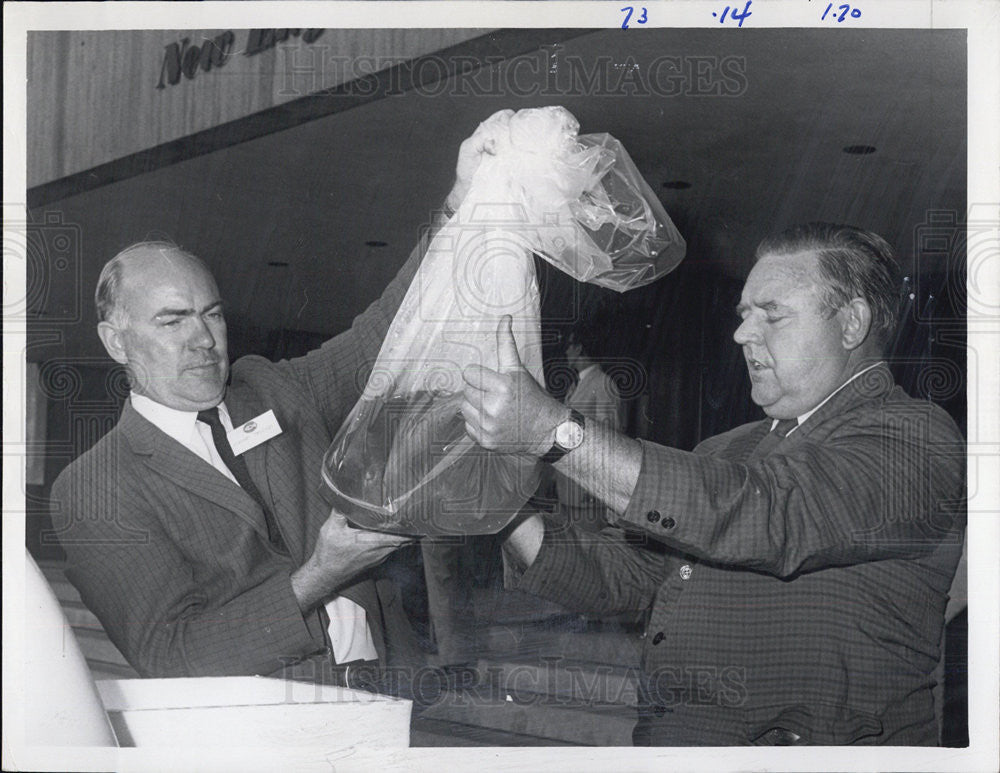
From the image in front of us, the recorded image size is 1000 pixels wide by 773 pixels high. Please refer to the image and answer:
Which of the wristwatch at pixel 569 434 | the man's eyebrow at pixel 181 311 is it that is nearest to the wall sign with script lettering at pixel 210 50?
the man's eyebrow at pixel 181 311

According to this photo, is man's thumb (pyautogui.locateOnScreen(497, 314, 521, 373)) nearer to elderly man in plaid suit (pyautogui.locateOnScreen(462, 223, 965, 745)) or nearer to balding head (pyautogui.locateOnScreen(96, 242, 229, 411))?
elderly man in plaid suit (pyautogui.locateOnScreen(462, 223, 965, 745))

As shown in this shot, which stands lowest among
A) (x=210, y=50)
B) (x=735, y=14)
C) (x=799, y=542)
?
(x=799, y=542)

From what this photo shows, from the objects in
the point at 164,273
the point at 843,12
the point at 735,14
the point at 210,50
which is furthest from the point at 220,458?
the point at 843,12

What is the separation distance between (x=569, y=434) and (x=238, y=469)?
90cm

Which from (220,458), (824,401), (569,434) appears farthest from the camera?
(220,458)

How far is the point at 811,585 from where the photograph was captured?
2.85 metres

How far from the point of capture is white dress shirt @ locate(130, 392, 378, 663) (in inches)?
118

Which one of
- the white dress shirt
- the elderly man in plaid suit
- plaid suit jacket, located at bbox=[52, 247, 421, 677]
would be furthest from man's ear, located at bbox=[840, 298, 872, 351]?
the white dress shirt

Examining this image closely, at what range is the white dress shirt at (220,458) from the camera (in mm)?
3008

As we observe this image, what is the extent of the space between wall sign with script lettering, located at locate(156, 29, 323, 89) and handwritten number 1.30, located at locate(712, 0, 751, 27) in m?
1.08

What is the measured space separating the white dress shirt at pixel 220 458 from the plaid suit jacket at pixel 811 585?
1.51 feet

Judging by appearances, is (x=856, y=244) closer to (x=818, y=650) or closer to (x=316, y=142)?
(x=818, y=650)

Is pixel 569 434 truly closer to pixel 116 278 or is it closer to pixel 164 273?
pixel 164 273

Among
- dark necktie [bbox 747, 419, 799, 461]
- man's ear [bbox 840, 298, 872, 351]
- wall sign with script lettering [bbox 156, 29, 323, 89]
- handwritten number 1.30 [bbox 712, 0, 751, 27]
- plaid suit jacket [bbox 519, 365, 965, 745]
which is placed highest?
handwritten number 1.30 [bbox 712, 0, 751, 27]
